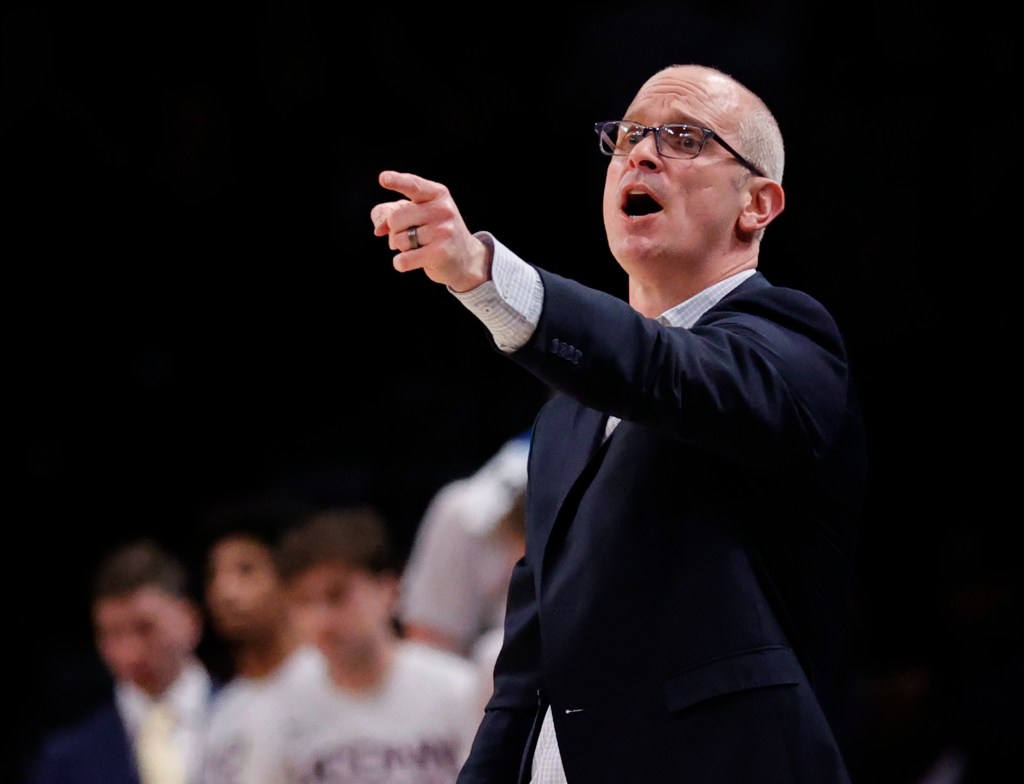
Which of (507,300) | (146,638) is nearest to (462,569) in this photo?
(146,638)

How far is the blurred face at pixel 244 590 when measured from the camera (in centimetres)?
569

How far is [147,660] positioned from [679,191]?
3767mm

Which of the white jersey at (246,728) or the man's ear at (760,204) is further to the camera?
the white jersey at (246,728)

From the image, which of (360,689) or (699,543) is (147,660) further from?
(699,543)

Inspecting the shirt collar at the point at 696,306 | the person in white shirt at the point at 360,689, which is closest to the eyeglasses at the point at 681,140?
the shirt collar at the point at 696,306

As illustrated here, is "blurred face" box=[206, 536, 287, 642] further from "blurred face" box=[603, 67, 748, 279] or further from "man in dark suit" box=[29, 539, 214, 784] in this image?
"blurred face" box=[603, 67, 748, 279]

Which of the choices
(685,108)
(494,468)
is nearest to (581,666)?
(685,108)

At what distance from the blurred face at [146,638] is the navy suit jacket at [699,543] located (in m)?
3.54

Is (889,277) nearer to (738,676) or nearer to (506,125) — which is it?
(506,125)

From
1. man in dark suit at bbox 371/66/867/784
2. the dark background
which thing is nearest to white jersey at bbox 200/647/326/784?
the dark background

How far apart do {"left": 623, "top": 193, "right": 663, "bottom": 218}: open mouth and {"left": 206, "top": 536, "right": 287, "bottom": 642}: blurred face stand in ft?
10.3

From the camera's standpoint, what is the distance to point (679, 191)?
2.64 m

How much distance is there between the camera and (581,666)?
93.1 inches

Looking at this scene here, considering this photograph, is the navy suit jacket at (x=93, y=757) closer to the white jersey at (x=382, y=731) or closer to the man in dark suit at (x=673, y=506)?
the white jersey at (x=382, y=731)
